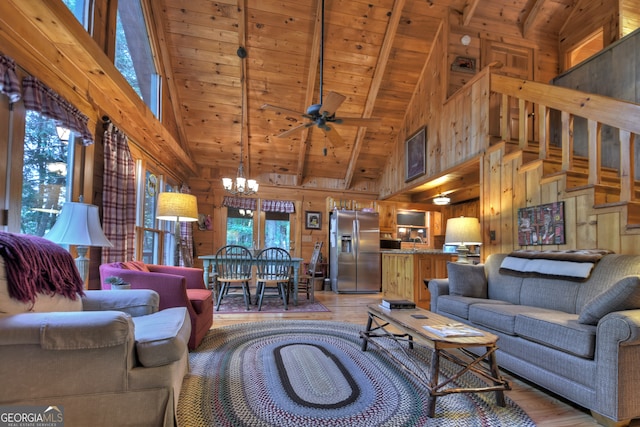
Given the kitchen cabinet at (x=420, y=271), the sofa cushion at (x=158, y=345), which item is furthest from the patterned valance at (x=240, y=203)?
the sofa cushion at (x=158, y=345)

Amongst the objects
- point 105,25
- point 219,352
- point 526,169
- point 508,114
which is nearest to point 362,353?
point 219,352

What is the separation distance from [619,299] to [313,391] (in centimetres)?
181

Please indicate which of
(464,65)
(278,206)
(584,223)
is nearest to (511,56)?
(464,65)

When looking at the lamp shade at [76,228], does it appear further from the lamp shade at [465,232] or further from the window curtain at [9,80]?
the lamp shade at [465,232]

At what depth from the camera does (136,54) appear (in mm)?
4098

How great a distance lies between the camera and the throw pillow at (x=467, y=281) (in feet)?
10.4

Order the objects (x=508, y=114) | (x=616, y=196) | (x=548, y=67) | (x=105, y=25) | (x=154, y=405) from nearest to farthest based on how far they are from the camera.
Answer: (x=154, y=405) → (x=616, y=196) → (x=105, y=25) → (x=508, y=114) → (x=548, y=67)

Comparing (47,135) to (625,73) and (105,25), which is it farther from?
(625,73)

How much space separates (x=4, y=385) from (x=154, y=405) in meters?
0.58

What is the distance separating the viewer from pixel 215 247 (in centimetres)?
670

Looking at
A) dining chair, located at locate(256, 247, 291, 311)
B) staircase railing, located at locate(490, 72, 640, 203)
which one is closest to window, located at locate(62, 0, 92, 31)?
dining chair, located at locate(256, 247, 291, 311)

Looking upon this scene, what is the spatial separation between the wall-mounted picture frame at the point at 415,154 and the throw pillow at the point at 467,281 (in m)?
2.52

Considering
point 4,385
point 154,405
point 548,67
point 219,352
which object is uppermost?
point 548,67

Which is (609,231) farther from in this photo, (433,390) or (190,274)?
(190,274)
